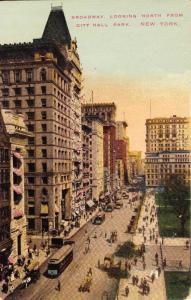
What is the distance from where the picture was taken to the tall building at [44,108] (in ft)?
126

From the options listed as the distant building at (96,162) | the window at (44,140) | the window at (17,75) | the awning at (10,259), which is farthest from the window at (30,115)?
the distant building at (96,162)

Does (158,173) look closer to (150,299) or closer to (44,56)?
(44,56)

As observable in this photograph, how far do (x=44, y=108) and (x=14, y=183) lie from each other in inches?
379

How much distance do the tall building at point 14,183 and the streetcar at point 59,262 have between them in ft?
10.2

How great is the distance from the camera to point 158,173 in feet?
174

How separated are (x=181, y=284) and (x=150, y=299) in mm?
2551

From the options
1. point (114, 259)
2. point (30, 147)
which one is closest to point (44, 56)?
point (30, 147)

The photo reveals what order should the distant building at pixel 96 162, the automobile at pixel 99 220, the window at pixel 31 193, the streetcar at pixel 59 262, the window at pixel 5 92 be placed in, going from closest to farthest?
the streetcar at pixel 59 262
the window at pixel 5 92
the window at pixel 31 193
the automobile at pixel 99 220
the distant building at pixel 96 162

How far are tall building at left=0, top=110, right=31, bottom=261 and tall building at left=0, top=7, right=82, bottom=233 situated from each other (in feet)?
15.1

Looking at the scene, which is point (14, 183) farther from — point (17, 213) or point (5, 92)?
point (5, 92)

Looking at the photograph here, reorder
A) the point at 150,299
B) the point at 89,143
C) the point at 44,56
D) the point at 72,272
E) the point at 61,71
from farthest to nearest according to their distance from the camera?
1. the point at 89,143
2. the point at 61,71
3. the point at 44,56
4. the point at 72,272
5. the point at 150,299

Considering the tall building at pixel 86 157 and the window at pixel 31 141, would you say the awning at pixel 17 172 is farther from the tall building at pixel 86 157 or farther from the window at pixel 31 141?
the tall building at pixel 86 157

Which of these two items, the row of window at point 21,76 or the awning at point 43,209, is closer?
the row of window at point 21,76

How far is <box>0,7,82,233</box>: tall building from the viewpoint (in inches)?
1508
